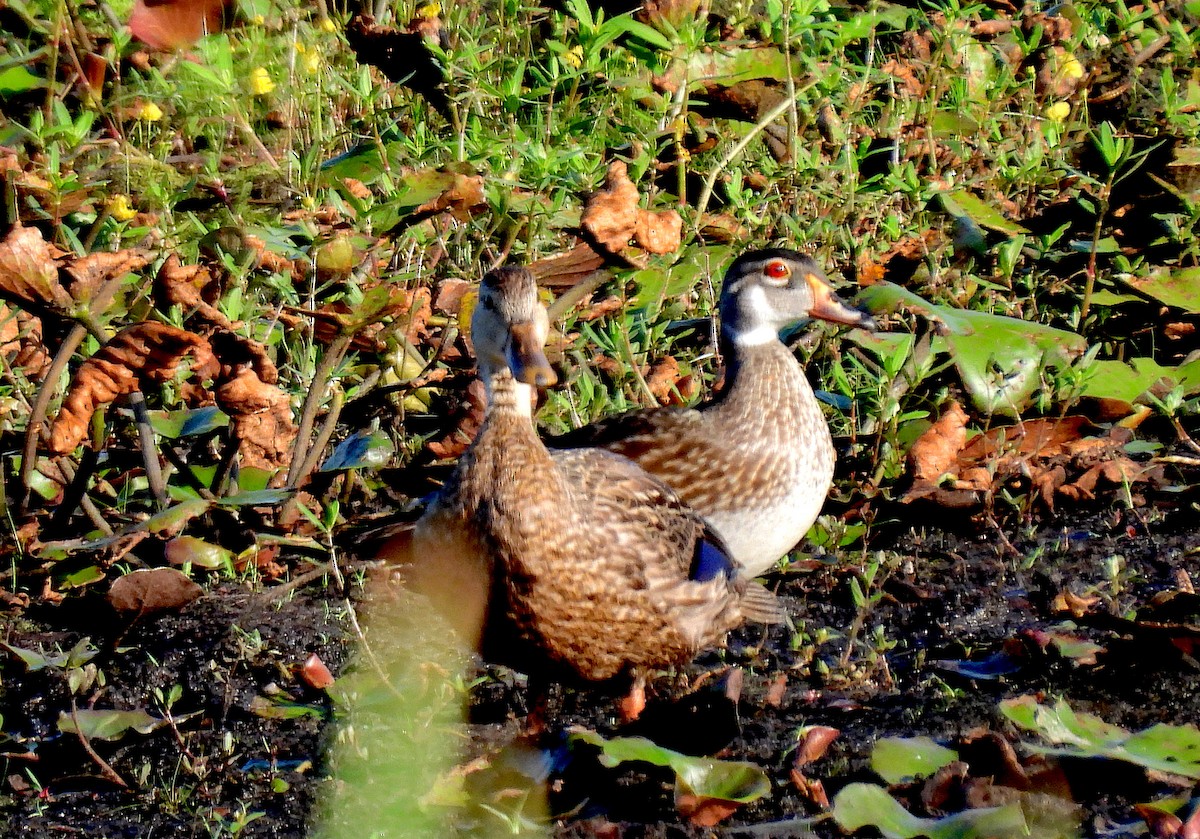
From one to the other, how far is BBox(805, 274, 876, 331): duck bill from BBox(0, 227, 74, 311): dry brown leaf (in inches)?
106

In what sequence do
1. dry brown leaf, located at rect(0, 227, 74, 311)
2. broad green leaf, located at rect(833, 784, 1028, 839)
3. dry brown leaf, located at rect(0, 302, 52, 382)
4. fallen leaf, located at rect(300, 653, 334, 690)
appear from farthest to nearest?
dry brown leaf, located at rect(0, 302, 52, 382) < fallen leaf, located at rect(300, 653, 334, 690) < dry brown leaf, located at rect(0, 227, 74, 311) < broad green leaf, located at rect(833, 784, 1028, 839)

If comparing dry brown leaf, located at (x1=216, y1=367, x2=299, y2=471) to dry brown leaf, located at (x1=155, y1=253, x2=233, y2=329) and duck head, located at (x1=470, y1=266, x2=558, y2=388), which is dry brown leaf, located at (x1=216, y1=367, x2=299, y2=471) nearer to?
dry brown leaf, located at (x1=155, y1=253, x2=233, y2=329)

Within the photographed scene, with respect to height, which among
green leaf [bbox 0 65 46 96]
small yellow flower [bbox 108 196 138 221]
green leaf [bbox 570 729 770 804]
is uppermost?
green leaf [bbox 0 65 46 96]

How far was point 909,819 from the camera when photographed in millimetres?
3021

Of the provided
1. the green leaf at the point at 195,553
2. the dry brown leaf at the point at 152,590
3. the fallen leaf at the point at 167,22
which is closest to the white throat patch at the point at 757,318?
the green leaf at the point at 195,553

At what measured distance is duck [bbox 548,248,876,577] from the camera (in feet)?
16.1

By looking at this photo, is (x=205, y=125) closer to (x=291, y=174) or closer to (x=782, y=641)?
(x=291, y=174)

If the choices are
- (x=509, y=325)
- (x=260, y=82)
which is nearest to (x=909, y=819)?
(x=509, y=325)

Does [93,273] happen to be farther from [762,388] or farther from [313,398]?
[762,388]

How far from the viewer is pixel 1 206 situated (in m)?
5.17

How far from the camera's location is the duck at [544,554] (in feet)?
12.2

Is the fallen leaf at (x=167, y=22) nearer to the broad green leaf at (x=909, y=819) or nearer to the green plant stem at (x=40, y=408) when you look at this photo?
the green plant stem at (x=40, y=408)

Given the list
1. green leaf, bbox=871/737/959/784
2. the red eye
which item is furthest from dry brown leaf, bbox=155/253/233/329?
the red eye

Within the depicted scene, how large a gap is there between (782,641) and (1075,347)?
172cm
